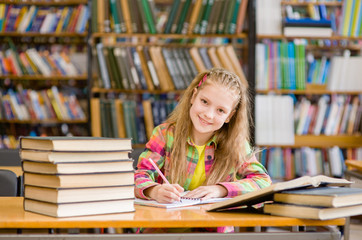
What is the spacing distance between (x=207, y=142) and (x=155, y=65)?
2.49 meters

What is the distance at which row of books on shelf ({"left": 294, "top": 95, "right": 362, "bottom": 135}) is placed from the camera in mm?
4656

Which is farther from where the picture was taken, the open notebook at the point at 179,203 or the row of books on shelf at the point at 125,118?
the row of books on shelf at the point at 125,118

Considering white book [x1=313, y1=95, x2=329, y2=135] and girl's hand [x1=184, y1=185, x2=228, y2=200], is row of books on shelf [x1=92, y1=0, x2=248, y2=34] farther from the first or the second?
girl's hand [x1=184, y1=185, x2=228, y2=200]

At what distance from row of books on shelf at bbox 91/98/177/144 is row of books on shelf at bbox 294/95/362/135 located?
1.21 m

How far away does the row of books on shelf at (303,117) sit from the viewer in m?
4.52

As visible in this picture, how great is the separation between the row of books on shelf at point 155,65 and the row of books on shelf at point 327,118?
2.40 feet

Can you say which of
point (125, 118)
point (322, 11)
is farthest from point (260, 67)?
point (125, 118)

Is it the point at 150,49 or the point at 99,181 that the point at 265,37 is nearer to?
the point at 150,49

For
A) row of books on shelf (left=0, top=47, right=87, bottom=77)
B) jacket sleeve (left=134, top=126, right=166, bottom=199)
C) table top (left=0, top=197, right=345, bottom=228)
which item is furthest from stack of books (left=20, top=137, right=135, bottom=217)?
row of books on shelf (left=0, top=47, right=87, bottom=77)

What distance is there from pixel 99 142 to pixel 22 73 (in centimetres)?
382

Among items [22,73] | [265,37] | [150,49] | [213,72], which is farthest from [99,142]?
[22,73]

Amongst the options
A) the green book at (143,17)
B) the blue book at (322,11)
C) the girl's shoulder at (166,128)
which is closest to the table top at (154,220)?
the girl's shoulder at (166,128)

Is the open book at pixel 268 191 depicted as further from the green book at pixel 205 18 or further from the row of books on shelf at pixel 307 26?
the row of books on shelf at pixel 307 26

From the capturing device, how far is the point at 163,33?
14.5ft
